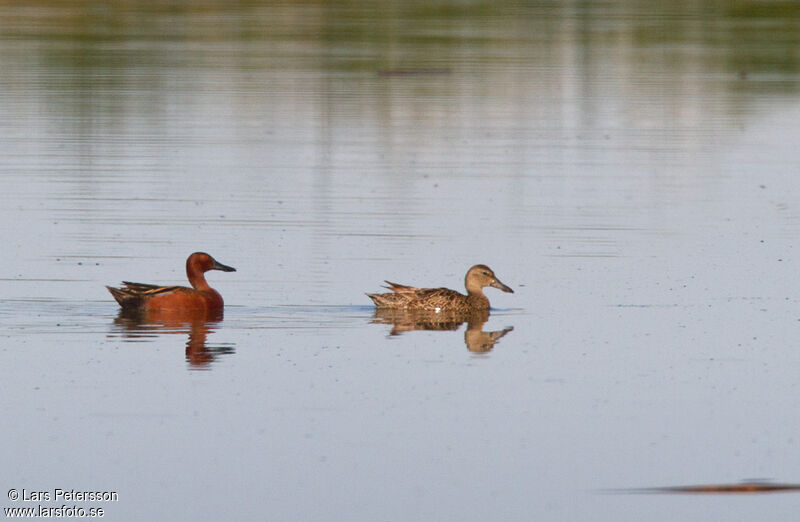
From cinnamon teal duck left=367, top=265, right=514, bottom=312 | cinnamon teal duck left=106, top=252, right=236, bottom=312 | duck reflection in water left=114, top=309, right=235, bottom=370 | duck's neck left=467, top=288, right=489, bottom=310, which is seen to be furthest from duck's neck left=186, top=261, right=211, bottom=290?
duck's neck left=467, top=288, right=489, bottom=310

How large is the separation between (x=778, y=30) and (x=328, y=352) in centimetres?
4219

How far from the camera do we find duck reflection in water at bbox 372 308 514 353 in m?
12.7

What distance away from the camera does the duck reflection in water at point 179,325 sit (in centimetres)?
1189

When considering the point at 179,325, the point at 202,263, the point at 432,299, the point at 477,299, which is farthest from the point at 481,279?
the point at 179,325

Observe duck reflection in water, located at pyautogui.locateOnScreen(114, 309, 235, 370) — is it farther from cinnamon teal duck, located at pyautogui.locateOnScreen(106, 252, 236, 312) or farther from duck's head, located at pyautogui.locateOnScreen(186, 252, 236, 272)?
duck's head, located at pyautogui.locateOnScreen(186, 252, 236, 272)

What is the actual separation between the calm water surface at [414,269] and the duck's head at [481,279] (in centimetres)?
32

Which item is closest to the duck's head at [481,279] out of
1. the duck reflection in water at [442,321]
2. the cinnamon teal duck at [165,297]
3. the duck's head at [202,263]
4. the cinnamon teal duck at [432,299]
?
the cinnamon teal duck at [432,299]

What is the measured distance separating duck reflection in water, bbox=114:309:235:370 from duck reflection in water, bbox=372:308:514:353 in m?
1.30

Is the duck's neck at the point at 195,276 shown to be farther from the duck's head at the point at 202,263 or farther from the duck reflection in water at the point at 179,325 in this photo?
the duck reflection in water at the point at 179,325

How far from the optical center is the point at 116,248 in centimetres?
1619

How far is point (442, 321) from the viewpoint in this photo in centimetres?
1360

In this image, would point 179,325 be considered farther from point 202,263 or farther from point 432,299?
point 432,299

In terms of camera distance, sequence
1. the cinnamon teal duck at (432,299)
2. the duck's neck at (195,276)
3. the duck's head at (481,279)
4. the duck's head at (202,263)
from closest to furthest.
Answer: the cinnamon teal duck at (432,299) < the duck's neck at (195,276) < the duck's head at (481,279) < the duck's head at (202,263)

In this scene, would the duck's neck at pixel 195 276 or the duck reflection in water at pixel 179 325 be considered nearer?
the duck reflection in water at pixel 179 325
